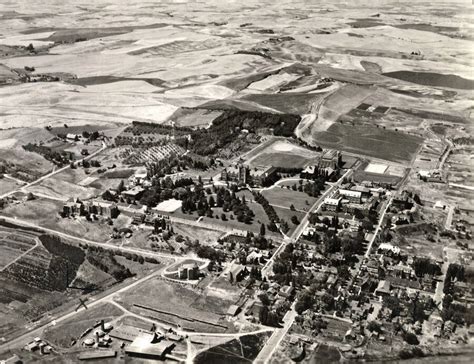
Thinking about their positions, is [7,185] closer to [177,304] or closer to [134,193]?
[134,193]

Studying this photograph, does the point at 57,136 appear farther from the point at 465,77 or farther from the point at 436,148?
the point at 465,77

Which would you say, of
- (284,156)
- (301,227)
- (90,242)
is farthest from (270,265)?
(284,156)

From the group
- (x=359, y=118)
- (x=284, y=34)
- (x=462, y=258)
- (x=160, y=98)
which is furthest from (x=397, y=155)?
(x=284, y=34)

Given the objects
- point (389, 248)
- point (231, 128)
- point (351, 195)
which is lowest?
point (389, 248)

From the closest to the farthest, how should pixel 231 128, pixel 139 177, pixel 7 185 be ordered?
pixel 7 185
pixel 139 177
pixel 231 128

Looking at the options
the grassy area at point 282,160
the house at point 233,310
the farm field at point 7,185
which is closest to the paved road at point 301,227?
the house at point 233,310

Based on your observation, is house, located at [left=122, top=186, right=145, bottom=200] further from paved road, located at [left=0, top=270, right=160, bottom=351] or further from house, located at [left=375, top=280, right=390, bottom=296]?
house, located at [left=375, top=280, right=390, bottom=296]

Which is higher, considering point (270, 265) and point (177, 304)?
point (270, 265)

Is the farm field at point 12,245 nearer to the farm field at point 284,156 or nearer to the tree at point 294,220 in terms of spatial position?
the tree at point 294,220
